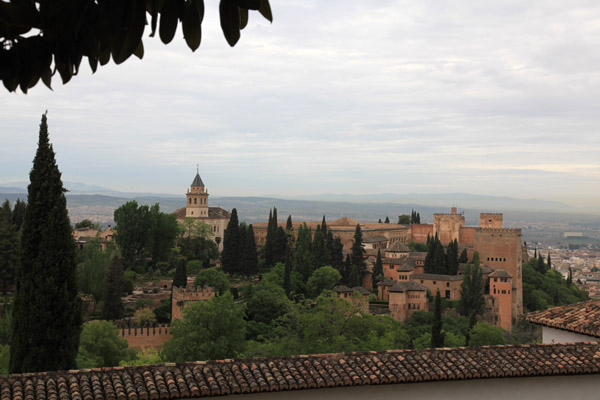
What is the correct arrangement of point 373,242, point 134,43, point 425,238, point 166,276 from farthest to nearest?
point 425,238 < point 373,242 < point 166,276 < point 134,43

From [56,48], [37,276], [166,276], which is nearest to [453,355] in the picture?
[56,48]

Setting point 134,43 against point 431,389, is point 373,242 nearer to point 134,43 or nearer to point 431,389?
point 431,389

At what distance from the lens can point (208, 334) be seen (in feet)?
60.2

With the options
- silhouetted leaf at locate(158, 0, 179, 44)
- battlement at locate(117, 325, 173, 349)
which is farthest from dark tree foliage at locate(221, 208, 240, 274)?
silhouetted leaf at locate(158, 0, 179, 44)

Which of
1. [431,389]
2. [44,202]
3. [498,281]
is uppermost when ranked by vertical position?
[44,202]

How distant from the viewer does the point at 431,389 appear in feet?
24.0

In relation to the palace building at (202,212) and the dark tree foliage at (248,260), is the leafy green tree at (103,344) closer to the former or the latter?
the dark tree foliage at (248,260)

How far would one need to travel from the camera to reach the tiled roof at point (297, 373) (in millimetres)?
6320

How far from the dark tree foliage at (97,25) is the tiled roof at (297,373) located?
17.8 ft

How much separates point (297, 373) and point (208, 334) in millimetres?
11846

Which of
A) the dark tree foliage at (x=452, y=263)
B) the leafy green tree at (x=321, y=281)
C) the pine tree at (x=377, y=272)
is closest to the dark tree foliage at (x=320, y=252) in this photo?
the leafy green tree at (x=321, y=281)

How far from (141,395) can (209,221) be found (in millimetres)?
43032

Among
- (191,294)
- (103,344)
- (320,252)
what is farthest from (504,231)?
(103,344)

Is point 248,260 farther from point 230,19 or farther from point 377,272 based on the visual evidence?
point 230,19
